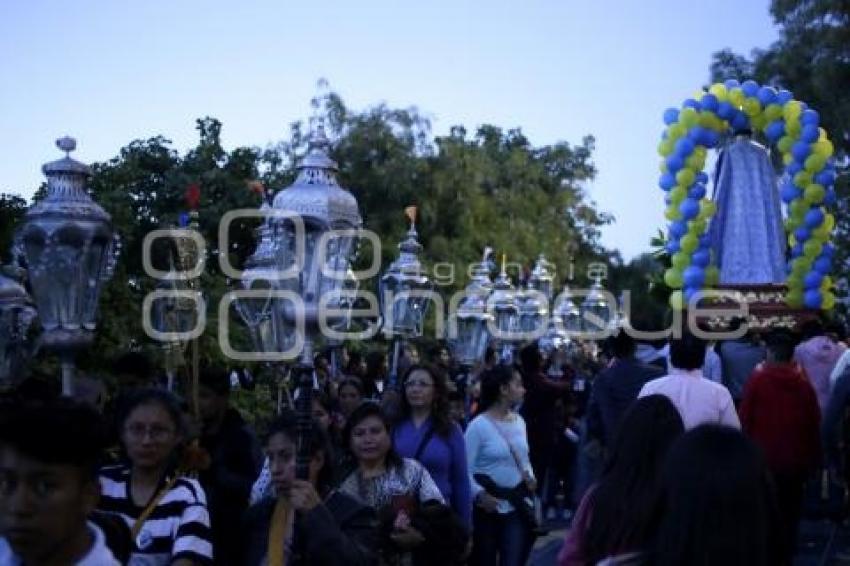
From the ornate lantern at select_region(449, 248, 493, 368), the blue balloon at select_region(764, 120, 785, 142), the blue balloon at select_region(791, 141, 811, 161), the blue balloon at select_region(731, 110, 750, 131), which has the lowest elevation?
the ornate lantern at select_region(449, 248, 493, 368)

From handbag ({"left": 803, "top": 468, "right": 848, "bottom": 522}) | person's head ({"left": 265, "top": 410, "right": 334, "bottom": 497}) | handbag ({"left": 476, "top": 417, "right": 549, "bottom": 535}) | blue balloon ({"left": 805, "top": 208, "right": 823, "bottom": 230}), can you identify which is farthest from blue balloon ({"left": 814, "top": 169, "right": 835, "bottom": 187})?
person's head ({"left": 265, "top": 410, "right": 334, "bottom": 497})

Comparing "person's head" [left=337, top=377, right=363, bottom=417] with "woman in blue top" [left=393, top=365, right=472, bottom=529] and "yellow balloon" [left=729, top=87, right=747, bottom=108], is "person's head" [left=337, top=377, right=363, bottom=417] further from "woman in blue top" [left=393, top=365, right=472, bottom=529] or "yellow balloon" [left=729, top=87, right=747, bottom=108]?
"yellow balloon" [left=729, top=87, right=747, bottom=108]

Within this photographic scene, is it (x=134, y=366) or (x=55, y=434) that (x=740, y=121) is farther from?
(x=55, y=434)

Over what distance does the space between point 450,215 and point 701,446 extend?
41.0 m

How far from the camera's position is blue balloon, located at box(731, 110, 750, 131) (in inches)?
849

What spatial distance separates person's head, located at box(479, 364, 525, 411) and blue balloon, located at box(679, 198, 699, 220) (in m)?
12.5

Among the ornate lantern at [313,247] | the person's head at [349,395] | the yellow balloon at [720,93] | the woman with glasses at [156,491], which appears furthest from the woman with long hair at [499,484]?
the yellow balloon at [720,93]

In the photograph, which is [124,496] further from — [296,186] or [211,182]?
[211,182]

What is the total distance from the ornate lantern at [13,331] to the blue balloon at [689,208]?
44.1ft

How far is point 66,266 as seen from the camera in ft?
21.3

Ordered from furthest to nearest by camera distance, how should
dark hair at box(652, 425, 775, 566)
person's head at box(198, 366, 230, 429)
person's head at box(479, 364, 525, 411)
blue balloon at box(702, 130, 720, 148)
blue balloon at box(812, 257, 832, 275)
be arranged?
blue balloon at box(702, 130, 720, 148)
blue balloon at box(812, 257, 832, 275)
person's head at box(479, 364, 525, 411)
person's head at box(198, 366, 230, 429)
dark hair at box(652, 425, 775, 566)

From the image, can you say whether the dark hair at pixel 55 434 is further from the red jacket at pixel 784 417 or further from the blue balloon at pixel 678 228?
the blue balloon at pixel 678 228

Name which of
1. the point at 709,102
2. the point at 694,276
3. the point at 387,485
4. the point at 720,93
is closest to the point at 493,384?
the point at 387,485

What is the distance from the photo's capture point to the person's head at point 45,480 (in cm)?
328
